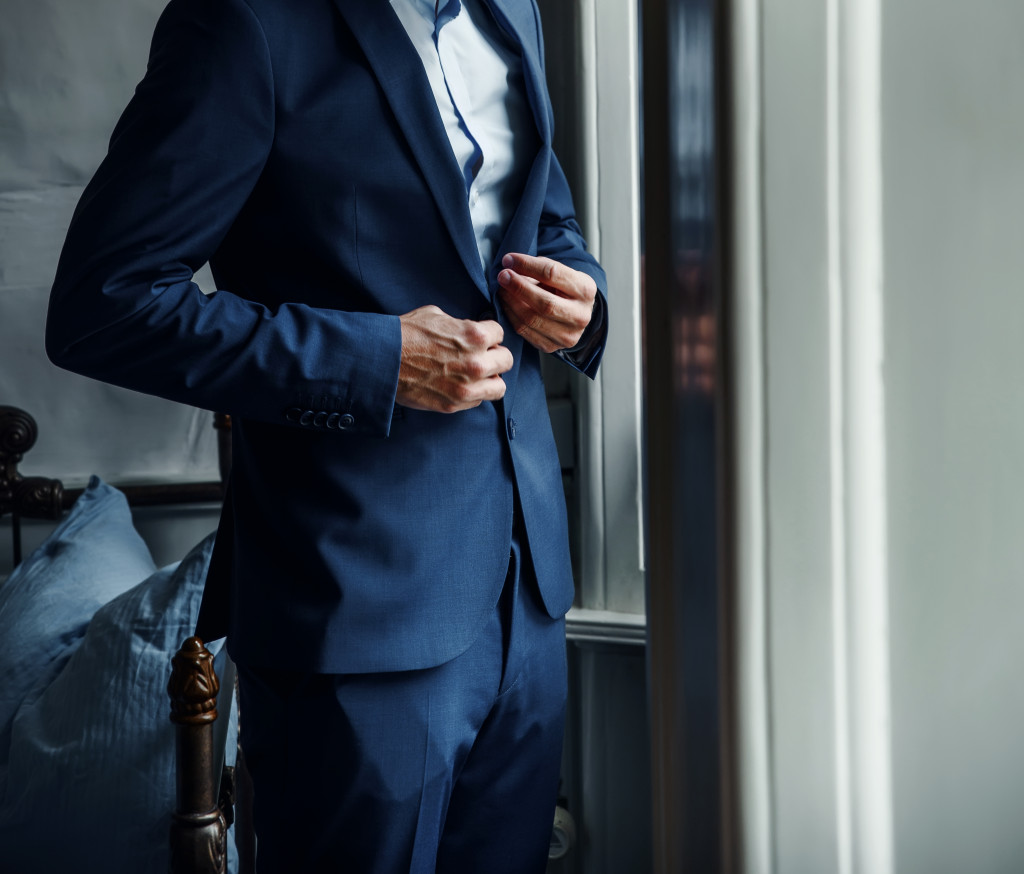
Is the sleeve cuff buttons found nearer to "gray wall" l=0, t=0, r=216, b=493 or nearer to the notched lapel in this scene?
the notched lapel

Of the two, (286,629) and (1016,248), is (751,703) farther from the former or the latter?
(286,629)

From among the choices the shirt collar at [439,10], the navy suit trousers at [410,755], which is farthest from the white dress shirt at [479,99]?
the navy suit trousers at [410,755]

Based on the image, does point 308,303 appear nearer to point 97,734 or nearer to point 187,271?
point 187,271

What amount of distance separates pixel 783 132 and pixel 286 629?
23.7 inches

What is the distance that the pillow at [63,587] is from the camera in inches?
47.8

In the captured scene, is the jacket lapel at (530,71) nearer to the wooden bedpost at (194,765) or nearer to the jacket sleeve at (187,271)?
the jacket sleeve at (187,271)

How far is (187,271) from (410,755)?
1.44 feet

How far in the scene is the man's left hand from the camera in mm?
771

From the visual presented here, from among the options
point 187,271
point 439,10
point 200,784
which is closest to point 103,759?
point 200,784

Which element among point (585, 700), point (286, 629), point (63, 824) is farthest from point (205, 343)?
point (585, 700)

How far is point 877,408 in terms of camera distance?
0.72ft

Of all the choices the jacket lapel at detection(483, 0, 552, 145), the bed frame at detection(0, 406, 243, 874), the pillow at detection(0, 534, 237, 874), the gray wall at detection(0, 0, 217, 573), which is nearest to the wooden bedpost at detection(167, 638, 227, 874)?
the bed frame at detection(0, 406, 243, 874)

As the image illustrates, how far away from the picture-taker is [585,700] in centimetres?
131

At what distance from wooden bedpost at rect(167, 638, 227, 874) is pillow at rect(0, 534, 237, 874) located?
26cm
